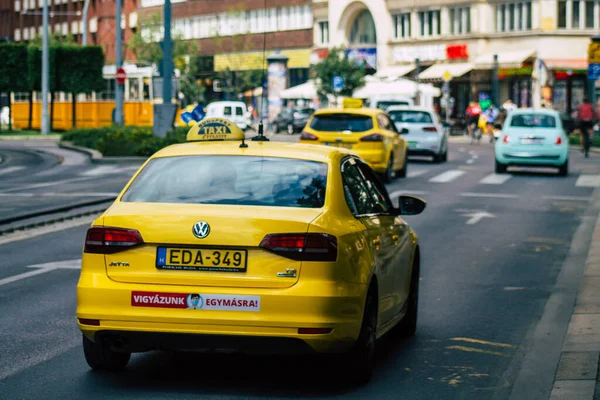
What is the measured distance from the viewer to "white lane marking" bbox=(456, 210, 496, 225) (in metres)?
19.5

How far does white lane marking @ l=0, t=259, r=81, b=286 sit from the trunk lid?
530 centimetres

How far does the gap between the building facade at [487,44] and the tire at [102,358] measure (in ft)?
212

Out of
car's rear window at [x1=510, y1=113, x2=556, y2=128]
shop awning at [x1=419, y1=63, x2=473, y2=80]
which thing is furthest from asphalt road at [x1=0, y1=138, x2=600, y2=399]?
shop awning at [x1=419, y1=63, x2=473, y2=80]

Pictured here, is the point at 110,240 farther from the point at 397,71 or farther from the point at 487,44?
the point at 397,71

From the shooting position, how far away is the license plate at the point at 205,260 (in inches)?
279

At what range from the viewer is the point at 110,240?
23.9 ft

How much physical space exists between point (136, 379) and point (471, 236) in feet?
33.0

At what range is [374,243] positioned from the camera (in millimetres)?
7957

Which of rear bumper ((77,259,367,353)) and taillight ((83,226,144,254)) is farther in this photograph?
taillight ((83,226,144,254))

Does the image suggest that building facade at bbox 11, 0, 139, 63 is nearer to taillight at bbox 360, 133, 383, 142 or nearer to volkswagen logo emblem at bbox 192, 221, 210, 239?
taillight at bbox 360, 133, 383, 142

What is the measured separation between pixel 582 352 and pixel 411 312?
1302mm

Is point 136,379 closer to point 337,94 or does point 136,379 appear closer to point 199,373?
point 199,373

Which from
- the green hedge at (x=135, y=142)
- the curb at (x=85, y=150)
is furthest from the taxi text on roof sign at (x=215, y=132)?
the curb at (x=85, y=150)

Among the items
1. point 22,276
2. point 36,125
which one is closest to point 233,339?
point 22,276
